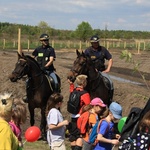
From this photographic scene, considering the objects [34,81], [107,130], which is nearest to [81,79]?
[107,130]

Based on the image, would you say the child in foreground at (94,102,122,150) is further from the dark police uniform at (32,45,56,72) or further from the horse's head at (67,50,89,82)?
the dark police uniform at (32,45,56,72)

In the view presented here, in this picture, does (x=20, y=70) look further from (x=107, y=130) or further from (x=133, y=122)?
(x=133, y=122)

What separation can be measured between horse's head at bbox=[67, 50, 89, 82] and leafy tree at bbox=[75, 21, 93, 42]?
87395 millimetres

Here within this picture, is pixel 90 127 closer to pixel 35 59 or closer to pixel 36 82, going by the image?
pixel 36 82

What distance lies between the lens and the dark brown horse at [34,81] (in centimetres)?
1355

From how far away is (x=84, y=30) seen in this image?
99.8 metres

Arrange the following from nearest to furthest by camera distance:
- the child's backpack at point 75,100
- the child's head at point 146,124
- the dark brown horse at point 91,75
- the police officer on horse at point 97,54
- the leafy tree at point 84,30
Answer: the child's head at point 146,124, the child's backpack at point 75,100, the dark brown horse at point 91,75, the police officer on horse at point 97,54, the leafy tree at point 84,30

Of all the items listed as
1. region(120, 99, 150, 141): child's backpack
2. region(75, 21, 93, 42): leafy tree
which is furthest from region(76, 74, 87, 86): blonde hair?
region(75, 21, 93, 42): leafy tree

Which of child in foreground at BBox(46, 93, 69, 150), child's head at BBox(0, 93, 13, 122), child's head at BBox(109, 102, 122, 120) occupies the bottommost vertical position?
child in foreground at BBox(46, 93, 69, 150)

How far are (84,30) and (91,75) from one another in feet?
286

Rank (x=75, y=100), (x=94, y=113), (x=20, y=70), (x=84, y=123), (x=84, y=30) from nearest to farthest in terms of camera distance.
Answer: (x=94, y=113)
(x=84, y=123)
(x=75, y=100)
(x=20, y=70)
(x=84, y=30)

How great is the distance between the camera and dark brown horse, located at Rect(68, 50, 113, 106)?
1276cm

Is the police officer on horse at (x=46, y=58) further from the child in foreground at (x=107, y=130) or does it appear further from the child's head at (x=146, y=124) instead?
the child's head at (x=146, y=124)

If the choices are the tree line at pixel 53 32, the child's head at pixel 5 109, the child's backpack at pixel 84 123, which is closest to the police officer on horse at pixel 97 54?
the child's backpack at pixel 84 123
